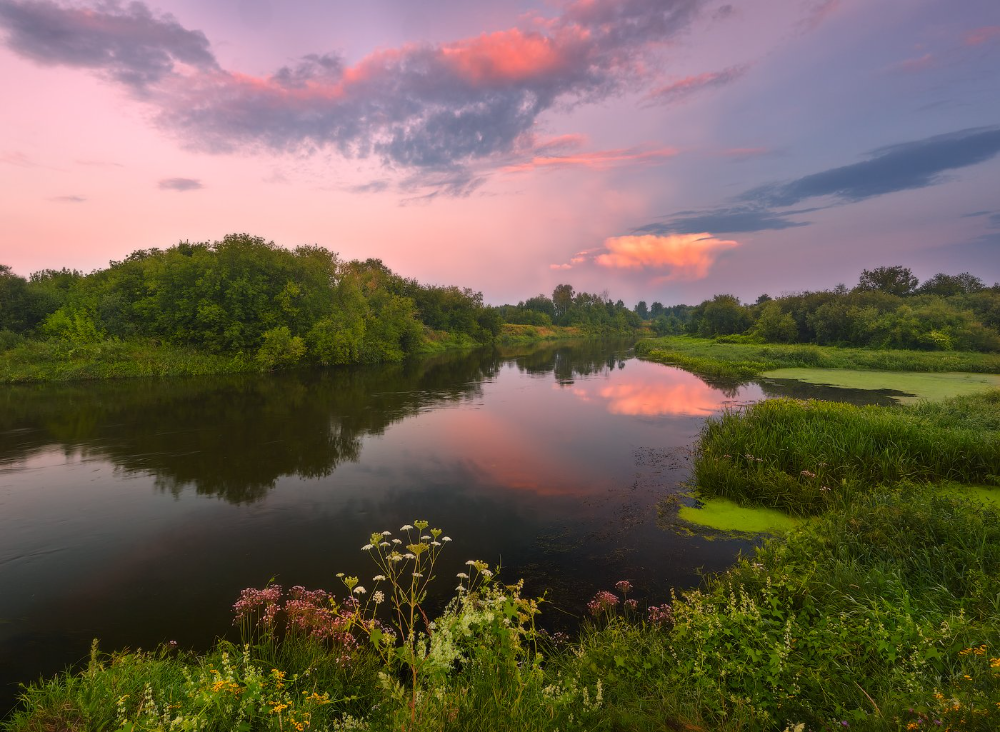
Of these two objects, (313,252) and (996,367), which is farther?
(313,252)

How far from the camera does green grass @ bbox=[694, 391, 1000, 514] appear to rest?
8.98m

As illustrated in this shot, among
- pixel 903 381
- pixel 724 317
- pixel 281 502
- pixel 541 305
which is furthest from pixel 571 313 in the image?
pixel 281 502

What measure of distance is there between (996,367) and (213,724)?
46213mm

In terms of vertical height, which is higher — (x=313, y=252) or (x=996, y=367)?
(x=313, y=252)

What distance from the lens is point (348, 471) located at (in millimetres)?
11820

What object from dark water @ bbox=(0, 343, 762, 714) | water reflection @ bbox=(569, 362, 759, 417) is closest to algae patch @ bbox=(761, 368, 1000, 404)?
water reflection @ bbox=(569, 362, 759, 417)

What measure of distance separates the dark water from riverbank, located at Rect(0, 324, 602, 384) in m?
6.86

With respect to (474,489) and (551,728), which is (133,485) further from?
(551,728)

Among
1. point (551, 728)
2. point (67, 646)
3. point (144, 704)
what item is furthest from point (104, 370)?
point (551, 728)

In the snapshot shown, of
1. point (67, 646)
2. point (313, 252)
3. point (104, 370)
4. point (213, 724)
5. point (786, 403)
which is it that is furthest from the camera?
point (313, 252)

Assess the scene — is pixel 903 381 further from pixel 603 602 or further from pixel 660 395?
pixel 603 602

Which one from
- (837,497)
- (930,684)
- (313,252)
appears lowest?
(837,497)

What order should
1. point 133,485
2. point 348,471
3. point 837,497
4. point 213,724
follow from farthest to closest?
point 348,471 < point 133,485 < point 837,497 < point 213,724

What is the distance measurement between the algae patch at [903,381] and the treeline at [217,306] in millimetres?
36775
